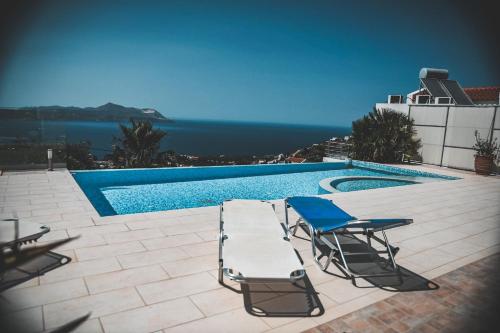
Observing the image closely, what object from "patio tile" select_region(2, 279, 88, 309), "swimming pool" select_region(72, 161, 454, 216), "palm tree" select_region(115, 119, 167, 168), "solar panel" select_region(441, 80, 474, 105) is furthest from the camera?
"solar panel" select_region(441, 80, 474, 105)

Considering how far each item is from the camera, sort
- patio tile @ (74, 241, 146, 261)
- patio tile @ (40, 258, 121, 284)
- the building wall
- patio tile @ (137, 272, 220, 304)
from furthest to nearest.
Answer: the building wall, patio tile @ (74, 241, 146, 261), patio tile @ (40, 258, 121, 284), patio tile @ (137, 272, 220, 304)

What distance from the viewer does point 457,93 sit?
14562mm

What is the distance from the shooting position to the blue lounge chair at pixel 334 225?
3676 mm

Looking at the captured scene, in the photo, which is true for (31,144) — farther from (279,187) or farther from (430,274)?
(430,274)

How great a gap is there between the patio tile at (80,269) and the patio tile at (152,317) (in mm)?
896

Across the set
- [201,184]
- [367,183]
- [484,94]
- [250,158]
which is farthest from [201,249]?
[484,94]

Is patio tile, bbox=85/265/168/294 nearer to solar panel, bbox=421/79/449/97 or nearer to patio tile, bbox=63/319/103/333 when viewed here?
patio tile, bbox=63/319/103/333

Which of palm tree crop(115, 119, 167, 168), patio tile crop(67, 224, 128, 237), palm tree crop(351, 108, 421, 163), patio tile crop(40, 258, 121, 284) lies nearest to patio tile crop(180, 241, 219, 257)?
patio tile crop(40, 258, 121, 284)

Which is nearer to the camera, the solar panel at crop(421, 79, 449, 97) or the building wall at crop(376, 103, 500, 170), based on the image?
the building wall at crop(376, 103, 500, 170)

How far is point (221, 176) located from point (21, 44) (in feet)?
33.8

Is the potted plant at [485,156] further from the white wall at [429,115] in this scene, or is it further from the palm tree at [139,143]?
the palm tree at [139,143]

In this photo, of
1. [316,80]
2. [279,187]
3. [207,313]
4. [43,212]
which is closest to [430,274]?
[207,313]

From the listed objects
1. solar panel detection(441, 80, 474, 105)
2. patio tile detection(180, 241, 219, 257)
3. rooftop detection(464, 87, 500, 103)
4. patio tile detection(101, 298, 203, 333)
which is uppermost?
rooftop detection(464, 87, 500, 103)

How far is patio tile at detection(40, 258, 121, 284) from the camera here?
10.8ft
